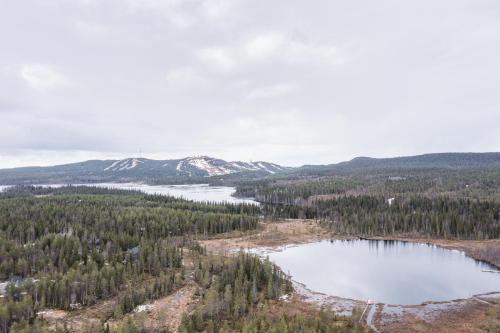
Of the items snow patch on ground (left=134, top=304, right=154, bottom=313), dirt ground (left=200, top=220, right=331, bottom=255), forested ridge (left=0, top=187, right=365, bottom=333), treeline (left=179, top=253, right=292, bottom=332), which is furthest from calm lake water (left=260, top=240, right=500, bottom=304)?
snow patch on ground (left=134, top=304, right=154, bottom=313)

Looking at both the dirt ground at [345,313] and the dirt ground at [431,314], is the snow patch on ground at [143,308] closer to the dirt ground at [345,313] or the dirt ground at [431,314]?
the dirt ground at [345,313]

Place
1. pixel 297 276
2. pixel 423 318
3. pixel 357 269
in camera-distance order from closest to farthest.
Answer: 1. pixel 423 318
2. pixel 297 276
3. pixel 357 269

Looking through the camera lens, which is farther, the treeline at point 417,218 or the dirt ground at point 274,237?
the treeline at point 417,218

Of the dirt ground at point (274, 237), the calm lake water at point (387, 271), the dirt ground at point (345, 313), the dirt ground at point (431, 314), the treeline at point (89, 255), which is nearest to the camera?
the dirt ground at point (431, 314)

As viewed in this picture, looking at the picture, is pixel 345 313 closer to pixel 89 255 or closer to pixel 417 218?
pixel 89 255

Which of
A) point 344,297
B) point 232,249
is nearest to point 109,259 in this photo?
point 232,249

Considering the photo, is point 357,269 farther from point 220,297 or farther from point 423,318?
point 220,297

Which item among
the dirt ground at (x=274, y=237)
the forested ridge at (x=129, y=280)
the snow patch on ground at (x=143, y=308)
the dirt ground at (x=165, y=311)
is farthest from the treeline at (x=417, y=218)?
the snow patch on ground at (x=143, y=308)

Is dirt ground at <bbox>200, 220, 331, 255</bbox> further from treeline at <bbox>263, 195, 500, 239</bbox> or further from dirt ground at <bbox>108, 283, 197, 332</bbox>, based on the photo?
dirt ground at <bbox>108, 283, 197, 332</bbox>
